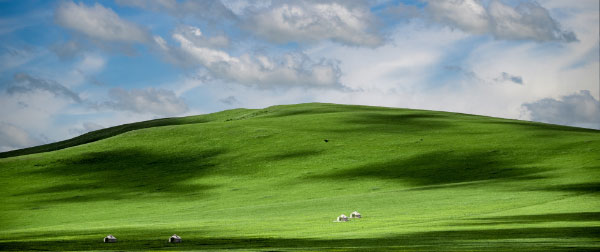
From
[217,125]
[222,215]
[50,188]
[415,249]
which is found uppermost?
[217,125]

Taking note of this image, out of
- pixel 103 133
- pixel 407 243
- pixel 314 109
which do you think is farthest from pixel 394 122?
pixel 407 243

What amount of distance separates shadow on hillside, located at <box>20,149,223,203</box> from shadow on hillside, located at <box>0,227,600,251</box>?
26.7 meters

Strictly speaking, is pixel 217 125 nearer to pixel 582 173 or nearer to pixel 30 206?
pixel 30 206

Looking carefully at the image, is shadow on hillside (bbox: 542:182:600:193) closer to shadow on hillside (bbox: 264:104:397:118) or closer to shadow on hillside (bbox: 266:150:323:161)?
shadow on hillside (bbox: 266:150:323:161)

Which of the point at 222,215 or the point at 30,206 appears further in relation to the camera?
the point at 30,206

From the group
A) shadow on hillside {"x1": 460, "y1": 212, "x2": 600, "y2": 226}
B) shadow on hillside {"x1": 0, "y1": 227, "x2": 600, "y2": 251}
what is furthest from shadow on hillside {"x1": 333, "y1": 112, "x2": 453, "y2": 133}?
shadow on hillside {"x1": 0, "y1": 227, "x2": 600, "y2": 251}

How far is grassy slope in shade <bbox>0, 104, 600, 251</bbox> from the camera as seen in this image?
76.6 ft

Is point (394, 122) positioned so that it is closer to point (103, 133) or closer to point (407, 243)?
point (103, 133)

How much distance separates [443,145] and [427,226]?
→ 118 ft

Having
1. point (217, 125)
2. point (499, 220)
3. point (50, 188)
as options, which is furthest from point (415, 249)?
point (217, 125)

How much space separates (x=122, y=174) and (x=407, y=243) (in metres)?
42.3

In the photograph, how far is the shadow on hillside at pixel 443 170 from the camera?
48312 mm

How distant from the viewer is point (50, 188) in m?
54.9

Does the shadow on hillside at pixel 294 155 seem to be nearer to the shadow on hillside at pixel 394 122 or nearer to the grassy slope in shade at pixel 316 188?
the grassy slope in shade at pixel 316 188
